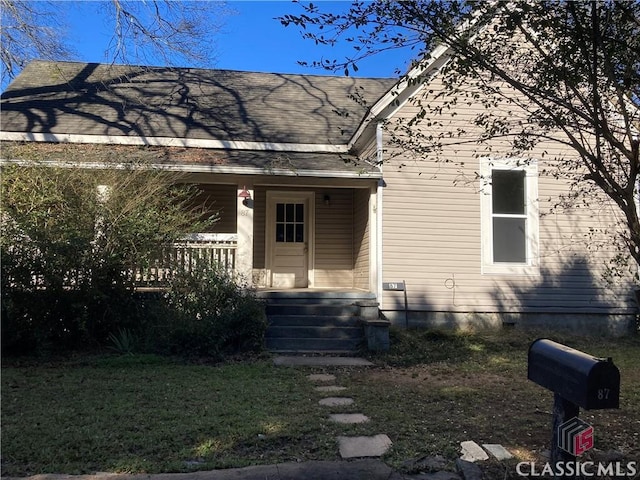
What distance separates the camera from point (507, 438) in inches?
179

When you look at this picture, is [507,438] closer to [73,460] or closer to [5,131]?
[73,460]

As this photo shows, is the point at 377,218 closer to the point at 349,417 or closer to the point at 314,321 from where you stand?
the point at 314,321

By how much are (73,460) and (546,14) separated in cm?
519

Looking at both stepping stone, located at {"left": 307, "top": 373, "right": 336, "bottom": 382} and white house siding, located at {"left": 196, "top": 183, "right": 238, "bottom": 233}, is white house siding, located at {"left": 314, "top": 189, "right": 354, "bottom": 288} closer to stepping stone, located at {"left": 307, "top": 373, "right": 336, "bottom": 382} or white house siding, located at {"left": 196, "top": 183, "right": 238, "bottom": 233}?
white house siding, located at {"left": 196, "top": 183, "right": 238, "bottom": 233}

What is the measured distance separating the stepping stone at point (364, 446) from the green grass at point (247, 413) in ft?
0.25

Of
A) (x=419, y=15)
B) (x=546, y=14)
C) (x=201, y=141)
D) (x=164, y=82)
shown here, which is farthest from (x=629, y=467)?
(x=164, y=82)

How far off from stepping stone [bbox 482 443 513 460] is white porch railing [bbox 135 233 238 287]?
6023 mm

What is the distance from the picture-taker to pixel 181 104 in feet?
44.2

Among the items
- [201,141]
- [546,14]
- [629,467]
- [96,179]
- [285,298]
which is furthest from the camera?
[201,141]

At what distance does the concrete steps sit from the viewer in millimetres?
9008

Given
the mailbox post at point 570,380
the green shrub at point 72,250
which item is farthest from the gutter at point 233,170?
the mailbox post at point 570,380

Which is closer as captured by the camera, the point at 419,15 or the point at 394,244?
the point at 419,15

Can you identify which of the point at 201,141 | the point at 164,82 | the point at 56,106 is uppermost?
the point at 164,82

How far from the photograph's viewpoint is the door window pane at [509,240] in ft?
35.4
